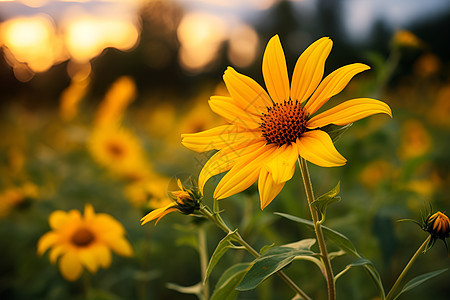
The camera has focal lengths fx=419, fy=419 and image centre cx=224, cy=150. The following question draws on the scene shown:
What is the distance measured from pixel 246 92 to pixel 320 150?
0.65ft

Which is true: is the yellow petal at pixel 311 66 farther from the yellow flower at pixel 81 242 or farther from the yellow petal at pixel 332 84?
the yellow flower at pixel 81 242

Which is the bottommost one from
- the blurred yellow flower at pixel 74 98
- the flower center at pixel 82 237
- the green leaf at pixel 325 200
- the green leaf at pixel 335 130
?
the green leaf at pixel 325 200

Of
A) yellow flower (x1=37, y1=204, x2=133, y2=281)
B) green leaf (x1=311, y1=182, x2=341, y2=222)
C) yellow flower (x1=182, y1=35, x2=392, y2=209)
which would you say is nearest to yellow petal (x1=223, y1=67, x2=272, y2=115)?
yellow flower (x1=182, y1=35, x2=392, y2=209)

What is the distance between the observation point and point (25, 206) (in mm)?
1600

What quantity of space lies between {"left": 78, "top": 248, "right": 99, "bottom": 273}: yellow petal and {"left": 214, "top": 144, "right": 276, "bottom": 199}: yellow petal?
75 cm

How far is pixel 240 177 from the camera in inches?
24.0

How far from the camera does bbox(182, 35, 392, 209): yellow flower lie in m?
0.59

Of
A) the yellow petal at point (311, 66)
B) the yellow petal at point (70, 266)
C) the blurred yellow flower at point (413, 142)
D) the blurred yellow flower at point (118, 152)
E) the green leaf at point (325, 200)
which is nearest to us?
the green leaf at point (325, 200)

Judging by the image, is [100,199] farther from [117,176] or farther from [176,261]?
[176,261]

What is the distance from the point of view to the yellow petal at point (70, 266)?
3.90ft

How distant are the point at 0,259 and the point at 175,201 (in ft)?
5.61

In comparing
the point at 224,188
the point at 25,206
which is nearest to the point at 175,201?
the point at 224,188

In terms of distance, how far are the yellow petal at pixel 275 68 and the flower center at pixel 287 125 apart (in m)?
0.03

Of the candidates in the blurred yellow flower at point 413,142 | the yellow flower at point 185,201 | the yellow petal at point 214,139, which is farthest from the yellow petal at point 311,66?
the blurred yellow flower at point 413,142
